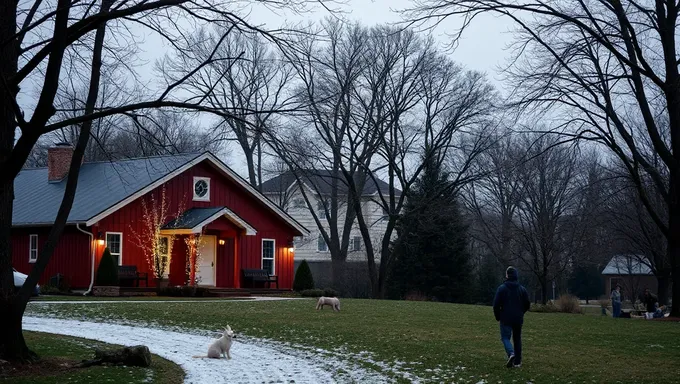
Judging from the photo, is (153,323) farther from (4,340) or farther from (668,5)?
(668,5)

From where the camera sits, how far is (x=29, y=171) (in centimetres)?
4625

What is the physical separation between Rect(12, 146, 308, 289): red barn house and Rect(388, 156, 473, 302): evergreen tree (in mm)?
8879

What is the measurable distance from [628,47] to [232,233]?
20945 mm

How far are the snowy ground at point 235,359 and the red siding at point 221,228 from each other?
15.9 m

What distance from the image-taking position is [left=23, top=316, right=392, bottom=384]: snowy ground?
14000 mm

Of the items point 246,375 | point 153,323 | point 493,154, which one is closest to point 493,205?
point 493,154

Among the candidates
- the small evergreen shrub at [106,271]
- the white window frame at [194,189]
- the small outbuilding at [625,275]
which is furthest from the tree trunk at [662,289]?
the small evergreen shrub at [106,271]

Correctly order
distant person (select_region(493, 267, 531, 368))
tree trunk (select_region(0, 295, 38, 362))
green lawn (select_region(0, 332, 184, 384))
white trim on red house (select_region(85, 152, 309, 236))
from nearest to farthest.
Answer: green lawn (select_region(0, 332, 184, 384)), tree trunk (select_region(0, 295, 38, 362)), distant person (select_region(493, 267, 531, 368)), white trim on red house (select_region(85, 152, 309, 236))

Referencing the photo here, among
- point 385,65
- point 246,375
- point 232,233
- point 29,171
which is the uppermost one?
point 385,65

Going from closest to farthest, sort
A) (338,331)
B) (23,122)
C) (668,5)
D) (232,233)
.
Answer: (23,122) < (338,331) < (668,5) < (232,233)

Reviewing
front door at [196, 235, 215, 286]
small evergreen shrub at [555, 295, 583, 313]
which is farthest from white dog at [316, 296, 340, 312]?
front door at [196, 235, 215, 286]

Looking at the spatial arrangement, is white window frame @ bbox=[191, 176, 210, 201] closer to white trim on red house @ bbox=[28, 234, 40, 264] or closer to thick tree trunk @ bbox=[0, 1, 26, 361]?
white trim on red house @ bbox=[28, 234, 40, 264]

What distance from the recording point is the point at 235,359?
53.2 ft

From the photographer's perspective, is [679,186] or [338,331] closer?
[338,331]
